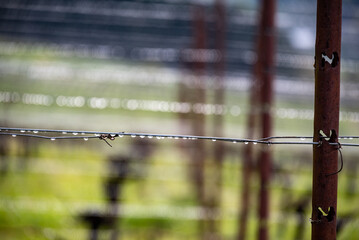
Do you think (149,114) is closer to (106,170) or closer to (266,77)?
(106,170)

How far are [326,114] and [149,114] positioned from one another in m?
6.18

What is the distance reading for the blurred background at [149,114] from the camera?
8023mm

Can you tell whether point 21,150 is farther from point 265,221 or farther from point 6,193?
point 265,221

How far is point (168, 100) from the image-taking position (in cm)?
855

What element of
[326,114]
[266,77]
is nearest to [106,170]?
[266,77]

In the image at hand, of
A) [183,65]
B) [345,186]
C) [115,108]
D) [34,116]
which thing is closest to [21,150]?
[34,116]

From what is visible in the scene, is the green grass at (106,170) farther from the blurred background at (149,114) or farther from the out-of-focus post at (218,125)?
the out-of-focus post at (218,125)

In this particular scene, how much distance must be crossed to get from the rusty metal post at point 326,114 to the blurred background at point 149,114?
5303 mm

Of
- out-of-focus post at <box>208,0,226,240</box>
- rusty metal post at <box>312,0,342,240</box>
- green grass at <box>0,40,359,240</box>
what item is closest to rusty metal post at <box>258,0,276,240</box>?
rusty metal post at <box>312,0,342,240</box>

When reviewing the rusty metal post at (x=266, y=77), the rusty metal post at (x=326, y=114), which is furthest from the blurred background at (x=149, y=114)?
the rusty metal post at (x=326, y=114)

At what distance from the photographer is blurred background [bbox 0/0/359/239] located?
26.3 ft

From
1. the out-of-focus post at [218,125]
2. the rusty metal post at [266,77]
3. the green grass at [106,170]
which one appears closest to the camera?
the rusty metal post at [266,77]

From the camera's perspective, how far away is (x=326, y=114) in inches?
97.3

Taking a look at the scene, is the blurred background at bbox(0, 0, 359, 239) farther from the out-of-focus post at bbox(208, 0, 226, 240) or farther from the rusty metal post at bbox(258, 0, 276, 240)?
the rusty metal post at bbox(258, 0, 276, 240)
